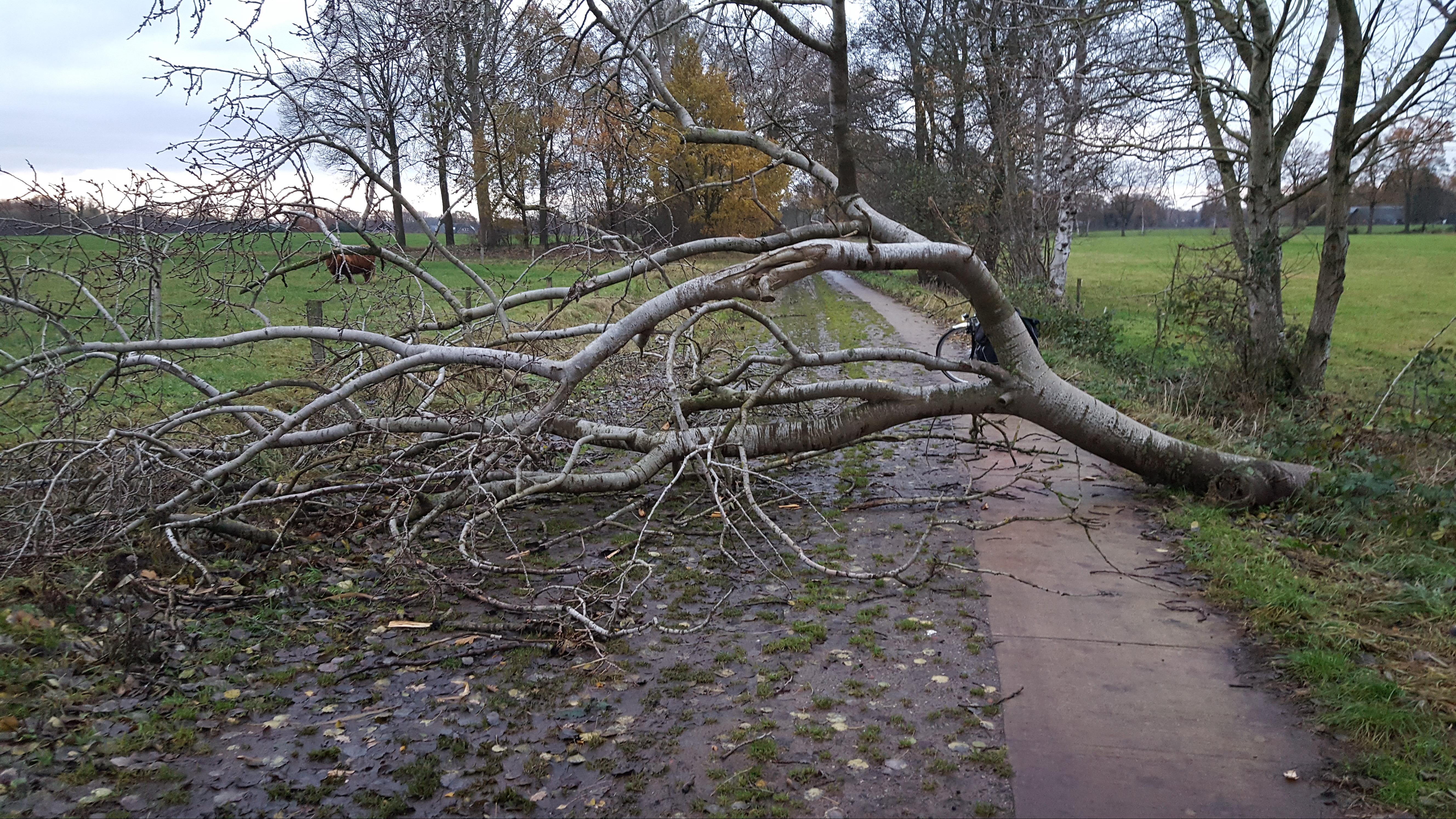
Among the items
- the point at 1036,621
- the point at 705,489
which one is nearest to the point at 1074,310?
the point at 705,489

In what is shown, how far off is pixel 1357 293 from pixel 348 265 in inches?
1033

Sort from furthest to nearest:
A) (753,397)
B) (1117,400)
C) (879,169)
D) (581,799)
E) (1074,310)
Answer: (879,169) → (1074,310) → (1117,400) → (753,397) → (581,799)

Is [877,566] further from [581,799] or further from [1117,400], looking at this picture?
[1117,400]

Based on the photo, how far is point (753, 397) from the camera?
6383 mm

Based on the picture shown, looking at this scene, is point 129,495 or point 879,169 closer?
point 129,495

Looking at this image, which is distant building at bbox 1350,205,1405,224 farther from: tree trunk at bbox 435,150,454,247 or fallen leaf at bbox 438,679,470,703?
fallen leaf at bbox 438,679,470,703

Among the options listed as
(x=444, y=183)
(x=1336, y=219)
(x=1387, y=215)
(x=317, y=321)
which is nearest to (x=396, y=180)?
(x=444, y=183)

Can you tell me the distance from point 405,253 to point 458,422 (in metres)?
1.80

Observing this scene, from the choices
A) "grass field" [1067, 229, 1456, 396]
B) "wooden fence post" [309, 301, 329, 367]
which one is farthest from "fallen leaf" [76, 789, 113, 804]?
"grass field" [1067, 229, 1456, 396]

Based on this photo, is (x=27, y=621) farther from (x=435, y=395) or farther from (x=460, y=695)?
(x=435, y=395)

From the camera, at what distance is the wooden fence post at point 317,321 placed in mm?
7828

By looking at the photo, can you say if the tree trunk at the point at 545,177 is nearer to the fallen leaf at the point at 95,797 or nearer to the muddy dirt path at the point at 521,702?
the muddy dirt path at the point at 521,702

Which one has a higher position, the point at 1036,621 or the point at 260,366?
the point at 260,366

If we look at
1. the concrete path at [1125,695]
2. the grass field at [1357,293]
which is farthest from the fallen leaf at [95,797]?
the grass field at [1357,293]
